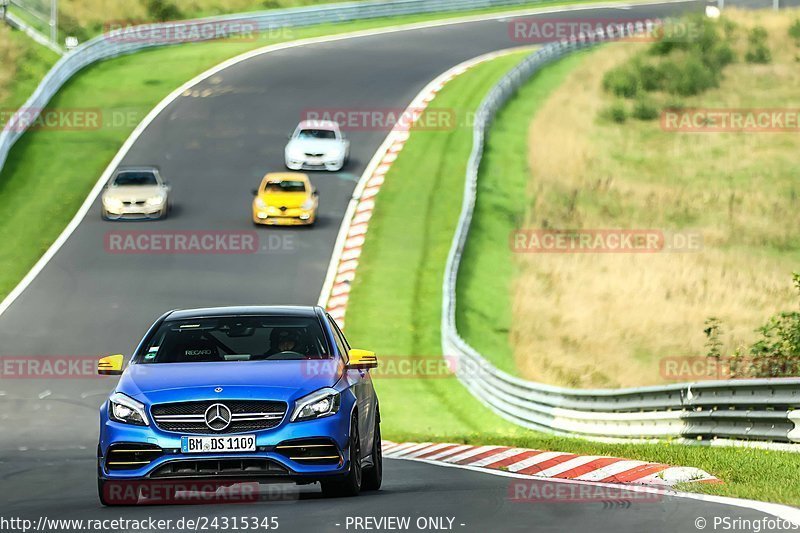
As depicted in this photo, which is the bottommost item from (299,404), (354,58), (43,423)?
(43,423)

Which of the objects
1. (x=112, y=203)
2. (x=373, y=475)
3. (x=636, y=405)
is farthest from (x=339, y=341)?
(x=112, y=203)

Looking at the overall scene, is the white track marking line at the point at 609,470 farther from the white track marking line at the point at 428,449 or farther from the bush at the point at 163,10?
the bush at the point at 163,10

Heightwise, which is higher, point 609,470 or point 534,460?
point 609,470

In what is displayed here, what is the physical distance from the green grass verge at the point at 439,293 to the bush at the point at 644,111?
335cm

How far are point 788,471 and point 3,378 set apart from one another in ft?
60.3

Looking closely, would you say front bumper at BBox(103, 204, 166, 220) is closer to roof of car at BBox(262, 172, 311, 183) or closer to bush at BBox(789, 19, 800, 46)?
roof of car at BBox(262, 172, 311, 183)

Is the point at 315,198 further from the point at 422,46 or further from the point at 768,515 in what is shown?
the point at 768,515

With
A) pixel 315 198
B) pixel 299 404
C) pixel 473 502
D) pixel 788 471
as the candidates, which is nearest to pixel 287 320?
pixel 299 404

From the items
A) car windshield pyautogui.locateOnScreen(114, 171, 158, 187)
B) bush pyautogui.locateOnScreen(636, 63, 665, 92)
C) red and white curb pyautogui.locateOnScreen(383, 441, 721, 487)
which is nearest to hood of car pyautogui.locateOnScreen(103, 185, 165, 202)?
car windshield pyautogui.locateOnScreen(114, 171, 158, 187)

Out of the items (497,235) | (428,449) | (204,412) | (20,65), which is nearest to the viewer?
(204,412)

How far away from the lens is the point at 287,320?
12234mm

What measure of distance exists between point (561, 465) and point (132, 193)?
25.5 meters

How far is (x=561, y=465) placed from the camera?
14.5 m

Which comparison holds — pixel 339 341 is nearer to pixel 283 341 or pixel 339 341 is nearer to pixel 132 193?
pixel 283 341
